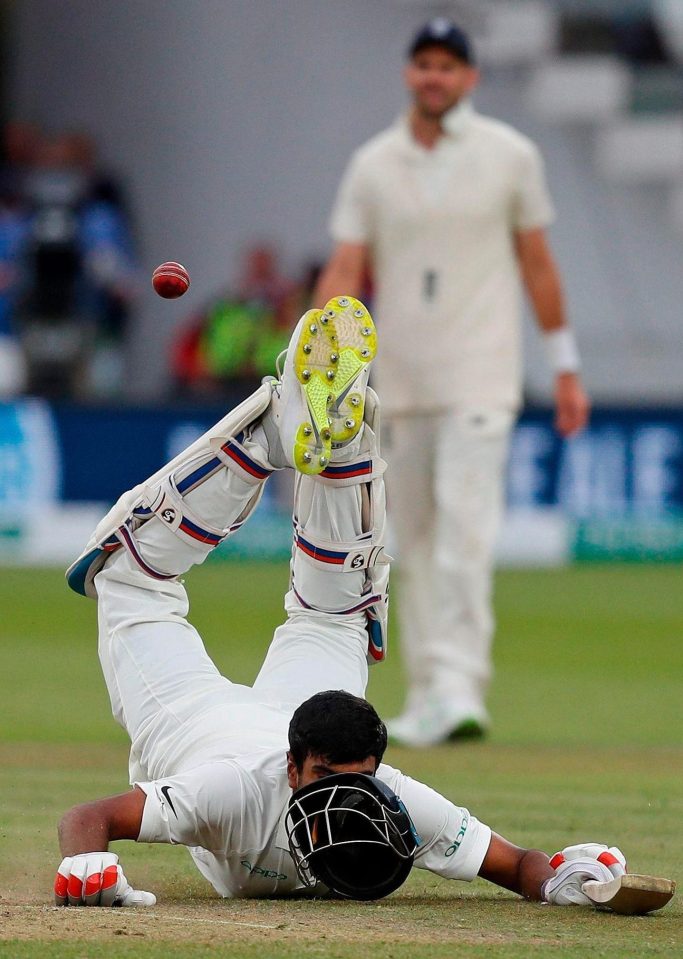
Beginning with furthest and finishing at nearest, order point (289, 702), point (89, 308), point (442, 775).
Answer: point (89, 308) < point (442, 775) < point (289, 702)

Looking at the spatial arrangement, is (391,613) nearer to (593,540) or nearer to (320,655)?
(593,540)

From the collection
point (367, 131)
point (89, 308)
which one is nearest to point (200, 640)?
point (89, 308)

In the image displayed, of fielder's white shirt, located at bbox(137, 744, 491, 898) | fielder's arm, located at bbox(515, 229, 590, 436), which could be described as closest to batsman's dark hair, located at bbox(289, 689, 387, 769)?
fielder's white shirt, located at bbox(137, 744, 491, 898)

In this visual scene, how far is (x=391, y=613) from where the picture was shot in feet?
39.8

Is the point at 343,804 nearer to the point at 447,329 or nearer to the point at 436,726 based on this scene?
the point at 436,726

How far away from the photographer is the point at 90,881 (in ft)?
12.7

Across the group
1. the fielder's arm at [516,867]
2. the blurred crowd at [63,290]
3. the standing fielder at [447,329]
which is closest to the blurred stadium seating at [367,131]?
the blurred crowd at [63,290]

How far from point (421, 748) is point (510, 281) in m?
1.79

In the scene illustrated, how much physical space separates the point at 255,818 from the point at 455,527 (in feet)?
10.3

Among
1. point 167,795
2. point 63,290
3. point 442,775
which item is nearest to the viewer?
point 167,795

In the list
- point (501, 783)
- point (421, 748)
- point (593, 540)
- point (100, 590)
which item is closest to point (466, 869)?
point (100, 590)

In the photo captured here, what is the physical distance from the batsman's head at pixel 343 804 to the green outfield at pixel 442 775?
0.34 ft

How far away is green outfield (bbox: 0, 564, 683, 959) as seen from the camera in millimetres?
3645

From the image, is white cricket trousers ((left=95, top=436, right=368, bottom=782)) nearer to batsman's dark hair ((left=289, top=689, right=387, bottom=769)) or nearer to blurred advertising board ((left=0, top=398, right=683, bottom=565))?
batsman's dark hair ((left=289, top=689, right=387, bottom=769))
